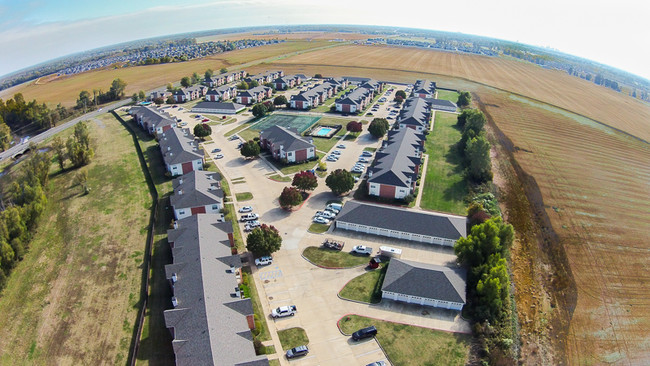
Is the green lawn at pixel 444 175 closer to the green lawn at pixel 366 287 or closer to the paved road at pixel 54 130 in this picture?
the green lawn at pixel 366 287

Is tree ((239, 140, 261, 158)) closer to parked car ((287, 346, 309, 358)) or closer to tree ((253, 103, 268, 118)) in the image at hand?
tree ((253, 103, 268, 118))

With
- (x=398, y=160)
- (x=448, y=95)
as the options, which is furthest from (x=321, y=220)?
(x=448, y=95)

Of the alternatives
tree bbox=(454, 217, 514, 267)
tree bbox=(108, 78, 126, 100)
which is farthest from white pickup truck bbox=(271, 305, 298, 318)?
tree bbox=(108, 78, 126, 100)

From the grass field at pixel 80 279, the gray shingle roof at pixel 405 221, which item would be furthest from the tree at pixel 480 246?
the grass field at pixel 80 279

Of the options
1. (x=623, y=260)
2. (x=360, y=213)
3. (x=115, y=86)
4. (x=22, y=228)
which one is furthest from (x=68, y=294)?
(x=115, y=86)

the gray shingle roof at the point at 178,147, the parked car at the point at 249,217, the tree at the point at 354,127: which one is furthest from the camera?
the tree at the point at 354,127
